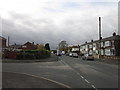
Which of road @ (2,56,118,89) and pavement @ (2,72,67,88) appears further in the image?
road @ (2,56,118,89)

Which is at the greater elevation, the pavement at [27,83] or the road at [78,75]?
the pavement at [27,83]

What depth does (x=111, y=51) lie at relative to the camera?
62531 millimetres

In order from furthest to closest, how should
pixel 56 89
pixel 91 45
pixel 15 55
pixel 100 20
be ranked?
pixel 91 45 < pixel 100 20 < pixel 15 55 < pixel 56 89

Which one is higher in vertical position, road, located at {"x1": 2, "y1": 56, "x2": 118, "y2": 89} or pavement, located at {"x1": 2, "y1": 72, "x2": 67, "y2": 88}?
pavement, located at {"x1": 2, "y1": 72, "x2": 67, "y2": 88}

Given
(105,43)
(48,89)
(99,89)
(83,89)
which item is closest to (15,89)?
(48,89)

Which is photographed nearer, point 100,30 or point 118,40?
point 100,30

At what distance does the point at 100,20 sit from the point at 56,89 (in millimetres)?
39800

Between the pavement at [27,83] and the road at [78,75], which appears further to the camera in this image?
the road at [78,75]

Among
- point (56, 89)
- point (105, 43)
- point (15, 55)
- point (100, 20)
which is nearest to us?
point (56, 89)

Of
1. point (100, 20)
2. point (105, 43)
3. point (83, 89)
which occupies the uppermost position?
point (100, 20)

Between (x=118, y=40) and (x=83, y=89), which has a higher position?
(x=118, y=40)

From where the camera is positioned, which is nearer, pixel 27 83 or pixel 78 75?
pixel 27 83

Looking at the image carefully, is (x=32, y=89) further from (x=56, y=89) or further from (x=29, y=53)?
(x=29, y=53)

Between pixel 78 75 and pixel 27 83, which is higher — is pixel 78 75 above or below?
below
